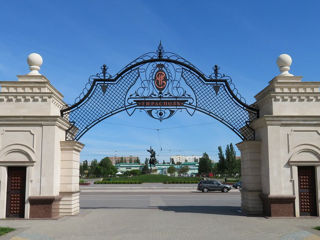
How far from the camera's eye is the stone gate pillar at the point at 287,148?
40.3 feet

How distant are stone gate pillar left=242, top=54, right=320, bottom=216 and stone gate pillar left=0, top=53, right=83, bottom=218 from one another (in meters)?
7.56

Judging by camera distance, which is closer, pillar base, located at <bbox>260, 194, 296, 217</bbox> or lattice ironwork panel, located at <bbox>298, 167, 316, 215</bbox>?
pillar base, located at <bbox>260, 194, 296, 217</bbox>

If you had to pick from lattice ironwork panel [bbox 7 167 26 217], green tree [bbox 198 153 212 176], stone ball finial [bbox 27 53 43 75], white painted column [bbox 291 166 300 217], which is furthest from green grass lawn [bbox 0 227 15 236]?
green tree [bbox 198 153 212 176]

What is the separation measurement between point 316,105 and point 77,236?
9938 mm

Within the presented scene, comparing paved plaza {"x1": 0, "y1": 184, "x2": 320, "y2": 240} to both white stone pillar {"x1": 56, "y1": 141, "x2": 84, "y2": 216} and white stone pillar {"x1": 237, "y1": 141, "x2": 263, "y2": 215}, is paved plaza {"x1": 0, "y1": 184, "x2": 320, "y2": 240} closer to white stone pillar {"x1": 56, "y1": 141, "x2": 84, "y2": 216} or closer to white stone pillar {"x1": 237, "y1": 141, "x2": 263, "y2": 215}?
white stone pillar {"x1": 56, "y1": 141, "x2": 84, "y2": 216}

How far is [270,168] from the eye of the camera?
40.7 ft

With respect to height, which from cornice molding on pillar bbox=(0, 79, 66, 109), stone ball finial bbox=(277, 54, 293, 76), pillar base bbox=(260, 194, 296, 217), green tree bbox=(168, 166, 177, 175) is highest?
stone ball finial bbox=(277, 54, 293, 76)

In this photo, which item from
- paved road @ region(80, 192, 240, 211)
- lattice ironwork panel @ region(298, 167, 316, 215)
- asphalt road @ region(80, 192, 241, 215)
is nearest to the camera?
lattice ironwork panel @ region(298, 167, 316, 215)

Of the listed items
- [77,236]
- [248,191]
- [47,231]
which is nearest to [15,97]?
[47,231]

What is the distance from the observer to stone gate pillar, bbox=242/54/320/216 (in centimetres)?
1228

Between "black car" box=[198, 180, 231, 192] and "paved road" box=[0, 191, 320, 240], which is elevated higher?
"paved road" box=[0, 191, 320, 240]

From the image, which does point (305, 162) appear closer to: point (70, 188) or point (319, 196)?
point (319, 196)

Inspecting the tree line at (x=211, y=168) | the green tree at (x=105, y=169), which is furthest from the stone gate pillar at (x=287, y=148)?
the green tree at (x=105, y=169)

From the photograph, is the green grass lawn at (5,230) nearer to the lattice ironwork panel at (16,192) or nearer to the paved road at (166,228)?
the paved road at (166,228)
